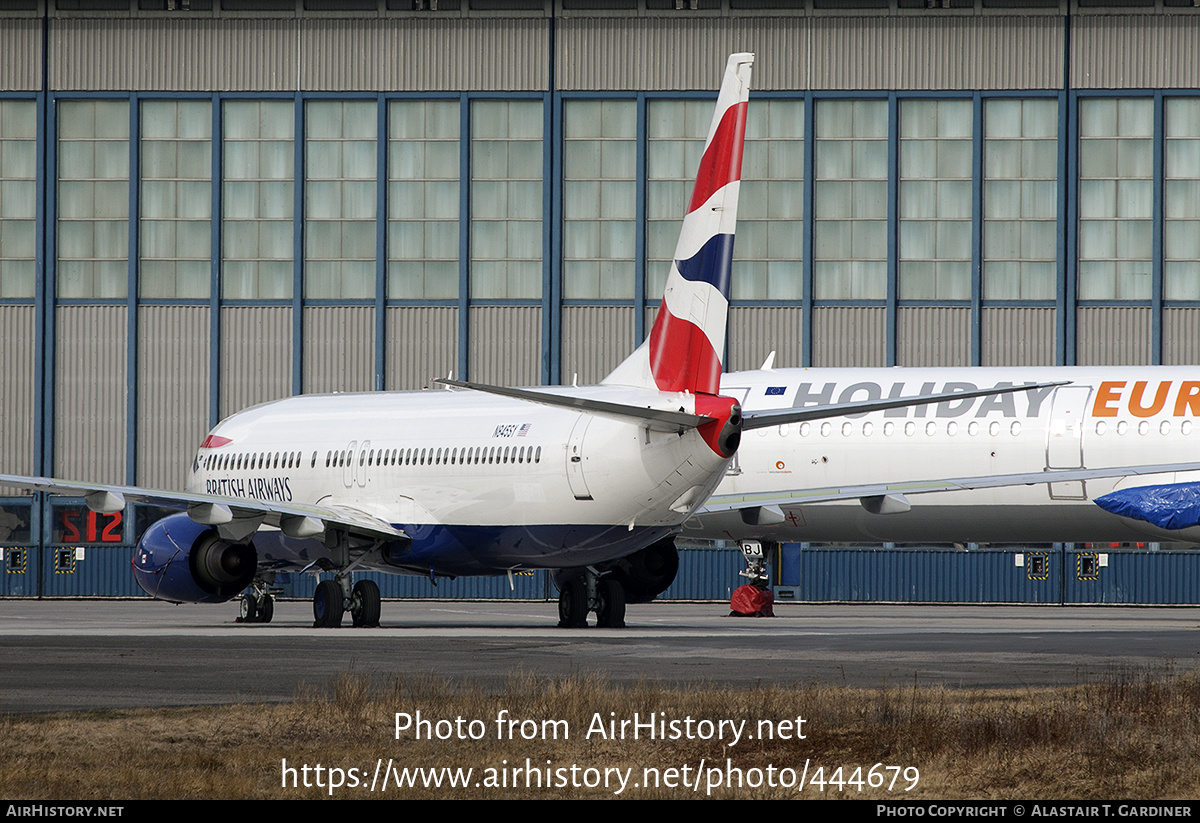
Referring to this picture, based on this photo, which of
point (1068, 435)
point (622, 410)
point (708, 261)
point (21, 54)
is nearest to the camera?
point (622, 410)

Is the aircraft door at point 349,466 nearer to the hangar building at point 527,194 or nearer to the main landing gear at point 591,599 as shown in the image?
the main landing gear at point 591,599

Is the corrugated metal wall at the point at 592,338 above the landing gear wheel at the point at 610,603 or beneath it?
above

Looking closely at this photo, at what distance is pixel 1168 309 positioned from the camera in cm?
5066

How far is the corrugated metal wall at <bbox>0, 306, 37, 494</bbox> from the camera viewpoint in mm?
52906

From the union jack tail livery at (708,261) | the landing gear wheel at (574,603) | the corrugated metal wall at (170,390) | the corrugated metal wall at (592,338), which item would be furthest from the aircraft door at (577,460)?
the corrugated metal wall at (170,390)

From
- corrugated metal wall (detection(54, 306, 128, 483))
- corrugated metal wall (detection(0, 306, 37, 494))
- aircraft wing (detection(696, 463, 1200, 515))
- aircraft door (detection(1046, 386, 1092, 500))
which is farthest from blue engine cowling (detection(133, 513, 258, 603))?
corrugated metal wall (detection(0, 306, 37, 494))

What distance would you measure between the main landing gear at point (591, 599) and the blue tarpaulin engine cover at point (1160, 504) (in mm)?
11220

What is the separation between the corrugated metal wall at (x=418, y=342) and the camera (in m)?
52.4

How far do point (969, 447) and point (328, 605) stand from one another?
13.9 metres

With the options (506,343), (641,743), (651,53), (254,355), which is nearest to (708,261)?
(641,743)

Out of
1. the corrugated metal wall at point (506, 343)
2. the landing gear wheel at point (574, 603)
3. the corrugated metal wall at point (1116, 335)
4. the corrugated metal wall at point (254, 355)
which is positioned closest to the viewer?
the landing gear wheel at point (574, 603)

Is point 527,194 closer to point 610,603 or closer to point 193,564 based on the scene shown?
point 610,603

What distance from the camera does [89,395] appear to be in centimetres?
5288
